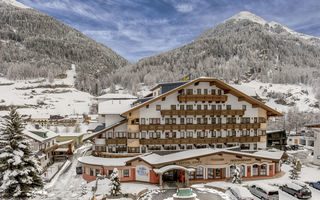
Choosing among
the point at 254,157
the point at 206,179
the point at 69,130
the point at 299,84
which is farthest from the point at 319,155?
the point at 299,84

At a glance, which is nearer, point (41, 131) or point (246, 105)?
point (246, 105)

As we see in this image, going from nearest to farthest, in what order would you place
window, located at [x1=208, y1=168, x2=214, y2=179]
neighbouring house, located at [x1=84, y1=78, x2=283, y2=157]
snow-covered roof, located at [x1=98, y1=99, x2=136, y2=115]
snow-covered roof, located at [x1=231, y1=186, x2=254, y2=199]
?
snow-covered roof, located at [x1=231, y1=186, x2=254, y2=199] < window, located at [x1=208, y1=168, x2=214, y2=179] < neighbouring house, located at [x1=84, y1=78, x2=283, y2=157] < snow-covered roof, located at [x1=98, y1=99, x2=136, y2=115]

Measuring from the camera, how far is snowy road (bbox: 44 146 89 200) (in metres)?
32.6

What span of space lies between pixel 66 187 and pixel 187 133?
2355 centimetres

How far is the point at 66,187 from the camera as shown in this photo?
1441 inches

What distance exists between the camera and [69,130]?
→ 102562mm

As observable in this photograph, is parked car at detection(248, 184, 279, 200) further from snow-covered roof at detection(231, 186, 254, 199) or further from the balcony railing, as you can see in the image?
the balcony railing

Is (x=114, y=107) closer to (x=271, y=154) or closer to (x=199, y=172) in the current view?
(x=199, y=172)

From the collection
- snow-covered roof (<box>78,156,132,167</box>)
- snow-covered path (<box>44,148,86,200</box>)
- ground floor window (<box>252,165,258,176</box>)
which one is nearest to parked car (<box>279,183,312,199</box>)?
ground floor window (<box>252,165,258,176</box>)

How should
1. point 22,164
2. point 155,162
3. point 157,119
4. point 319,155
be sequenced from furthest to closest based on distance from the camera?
A: 1. point 319,155
2. point 157,119
3. point 155,162
4. point 22,164

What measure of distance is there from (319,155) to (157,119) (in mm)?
33632

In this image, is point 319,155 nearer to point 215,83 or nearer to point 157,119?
point 215,83

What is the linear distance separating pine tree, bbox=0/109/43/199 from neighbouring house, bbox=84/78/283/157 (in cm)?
1621

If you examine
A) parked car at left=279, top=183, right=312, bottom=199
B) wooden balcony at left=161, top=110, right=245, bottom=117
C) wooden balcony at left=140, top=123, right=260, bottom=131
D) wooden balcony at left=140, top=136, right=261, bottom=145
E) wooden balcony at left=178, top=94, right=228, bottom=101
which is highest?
wooden balcony at left=178, top=94, right=228, bottom=101
